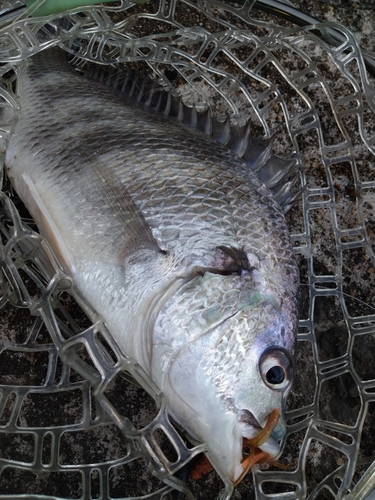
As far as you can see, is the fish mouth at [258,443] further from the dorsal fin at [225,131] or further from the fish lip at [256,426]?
the dorsal fin at [225,131]

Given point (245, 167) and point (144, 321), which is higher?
point (245, 167)

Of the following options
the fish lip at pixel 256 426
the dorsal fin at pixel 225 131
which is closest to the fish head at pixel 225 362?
the fish lip at pixel 256 426

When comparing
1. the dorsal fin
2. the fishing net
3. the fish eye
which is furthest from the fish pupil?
the dorsal fin

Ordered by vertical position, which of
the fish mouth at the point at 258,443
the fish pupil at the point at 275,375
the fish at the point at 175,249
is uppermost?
the fish at the point at 175,249

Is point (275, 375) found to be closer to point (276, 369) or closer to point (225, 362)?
point (276, 369)

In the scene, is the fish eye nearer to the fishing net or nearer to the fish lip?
the fish lip

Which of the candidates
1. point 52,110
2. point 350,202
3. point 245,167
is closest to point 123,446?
point 245,167

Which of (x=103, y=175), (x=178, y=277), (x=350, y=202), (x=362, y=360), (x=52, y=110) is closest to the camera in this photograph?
(x=178, y=277)

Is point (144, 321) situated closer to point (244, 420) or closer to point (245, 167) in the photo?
point (244, 420)
